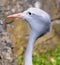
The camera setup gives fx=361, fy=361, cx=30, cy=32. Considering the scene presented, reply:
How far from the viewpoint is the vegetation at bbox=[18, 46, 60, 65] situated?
6.44m

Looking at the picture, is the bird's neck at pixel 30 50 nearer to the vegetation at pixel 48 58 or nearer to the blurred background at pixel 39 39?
the blurred background at pixel 39 39

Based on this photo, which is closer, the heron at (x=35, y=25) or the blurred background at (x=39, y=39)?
the heron at (x=35, y=25)

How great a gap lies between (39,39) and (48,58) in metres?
0.41

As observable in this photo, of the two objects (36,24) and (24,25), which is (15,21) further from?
(36,24)

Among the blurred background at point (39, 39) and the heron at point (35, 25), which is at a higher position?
the heron at point (35, 25)

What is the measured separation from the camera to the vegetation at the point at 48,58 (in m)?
6.44

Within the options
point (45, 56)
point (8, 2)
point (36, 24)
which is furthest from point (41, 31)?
point (45, 56)

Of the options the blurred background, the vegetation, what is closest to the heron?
the blurred background

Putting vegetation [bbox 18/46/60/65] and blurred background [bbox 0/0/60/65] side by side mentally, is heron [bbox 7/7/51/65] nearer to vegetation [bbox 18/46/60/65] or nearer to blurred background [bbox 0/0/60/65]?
blurred background [bbox 0/0/60/65]

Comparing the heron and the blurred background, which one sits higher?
the heron

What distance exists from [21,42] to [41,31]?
142 inches

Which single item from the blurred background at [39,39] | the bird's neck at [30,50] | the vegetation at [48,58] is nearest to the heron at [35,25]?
the bird's neck at [30,50]

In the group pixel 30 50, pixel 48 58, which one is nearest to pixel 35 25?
pixel 30 50

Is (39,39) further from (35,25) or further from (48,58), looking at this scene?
(35,25)
